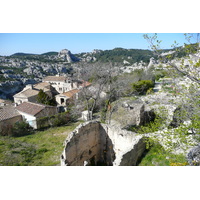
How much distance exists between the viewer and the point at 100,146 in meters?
11.4

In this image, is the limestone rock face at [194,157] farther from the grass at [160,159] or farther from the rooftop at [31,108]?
the rooftop at [31,108]

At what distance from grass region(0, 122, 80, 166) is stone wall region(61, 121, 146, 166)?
1.96 m

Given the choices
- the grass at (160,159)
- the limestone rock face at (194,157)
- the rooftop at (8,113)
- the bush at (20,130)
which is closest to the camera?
the limestone rock face at (194,157)

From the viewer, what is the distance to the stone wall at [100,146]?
8523mm

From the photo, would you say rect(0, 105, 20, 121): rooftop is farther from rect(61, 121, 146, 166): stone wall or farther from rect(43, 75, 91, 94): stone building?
rect(43, 75, 91, 94): stone building

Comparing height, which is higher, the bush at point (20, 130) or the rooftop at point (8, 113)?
the rooftop at point (8, 113)

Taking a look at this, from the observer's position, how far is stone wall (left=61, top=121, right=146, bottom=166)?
28.0ft

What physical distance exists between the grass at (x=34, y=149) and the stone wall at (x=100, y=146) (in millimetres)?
1962

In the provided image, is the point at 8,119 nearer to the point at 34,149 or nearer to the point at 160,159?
the point at 34,149

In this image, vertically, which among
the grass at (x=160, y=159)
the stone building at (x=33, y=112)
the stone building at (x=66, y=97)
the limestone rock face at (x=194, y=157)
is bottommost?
the stone building at (x=66, y=97)

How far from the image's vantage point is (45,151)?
12.1 meters

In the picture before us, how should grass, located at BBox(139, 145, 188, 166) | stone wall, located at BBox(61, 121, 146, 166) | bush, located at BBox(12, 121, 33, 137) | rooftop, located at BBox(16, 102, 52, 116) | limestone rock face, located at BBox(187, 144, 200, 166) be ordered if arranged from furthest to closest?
1. rooftop, located at BBox(16, 102, 52, 116)
2. bush, located at BBox(12, 121, 33, 137)
3. stone wall, located at BBox(61, 121, 146, 166)
4. grass, located at BBox(139, 145, 188, 166)
5. limestone rock face, located at BBox(187, 144, 200, 166)

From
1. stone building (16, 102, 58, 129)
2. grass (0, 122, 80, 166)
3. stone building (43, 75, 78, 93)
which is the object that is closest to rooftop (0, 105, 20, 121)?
stone building (16, 102, 58, 129)

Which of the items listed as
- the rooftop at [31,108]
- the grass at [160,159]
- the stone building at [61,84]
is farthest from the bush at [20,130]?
the stone building at [61,84]
